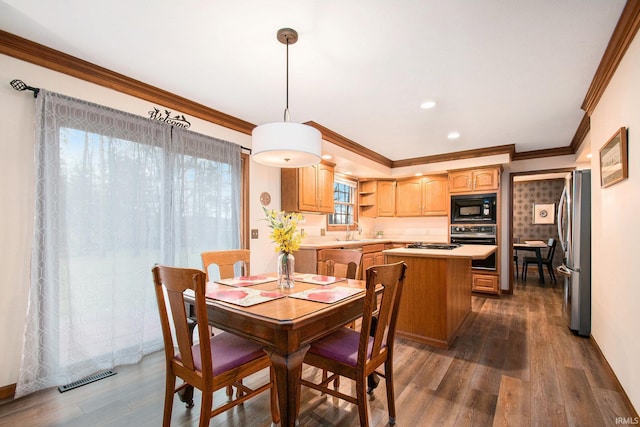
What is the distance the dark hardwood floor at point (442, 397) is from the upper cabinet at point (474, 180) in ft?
8.19

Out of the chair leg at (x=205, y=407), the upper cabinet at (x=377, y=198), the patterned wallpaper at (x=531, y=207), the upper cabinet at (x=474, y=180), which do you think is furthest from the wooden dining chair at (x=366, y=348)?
the patterned wallpaper at (x=531, y=207)

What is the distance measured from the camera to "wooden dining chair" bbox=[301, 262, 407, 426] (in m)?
1.48

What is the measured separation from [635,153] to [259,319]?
236 centimetres

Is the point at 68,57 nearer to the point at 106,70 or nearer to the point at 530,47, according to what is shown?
the point at 106,70

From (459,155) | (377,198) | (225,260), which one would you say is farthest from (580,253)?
(225,260)

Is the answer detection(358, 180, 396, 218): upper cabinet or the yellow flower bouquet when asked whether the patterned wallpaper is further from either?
the yellow flower bouquet

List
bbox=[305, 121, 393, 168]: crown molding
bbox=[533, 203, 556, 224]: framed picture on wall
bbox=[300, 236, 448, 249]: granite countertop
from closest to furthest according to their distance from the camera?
1. bbox=[305, 121, 393, 168]: crown molding
2. bbox=[300, 236, 448, 249]: granite countertop
3. bbox=[533, 203, 556, 224]: framed picture on wall

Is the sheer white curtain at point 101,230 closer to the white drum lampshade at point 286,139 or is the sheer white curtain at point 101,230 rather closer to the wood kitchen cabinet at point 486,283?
the white drum lampshade at point 286,139

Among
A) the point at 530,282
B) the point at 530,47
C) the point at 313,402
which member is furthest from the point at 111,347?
the point at 530,282

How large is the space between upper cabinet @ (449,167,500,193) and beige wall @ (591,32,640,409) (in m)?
1.88

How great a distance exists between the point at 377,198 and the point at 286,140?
4444 millimetres

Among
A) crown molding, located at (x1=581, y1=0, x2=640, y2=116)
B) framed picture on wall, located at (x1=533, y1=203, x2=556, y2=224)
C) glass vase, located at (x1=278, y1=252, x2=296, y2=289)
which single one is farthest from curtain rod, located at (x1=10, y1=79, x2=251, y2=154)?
framed picture on wall, located at (x1=533, y1=203, x2=556, y2=224)

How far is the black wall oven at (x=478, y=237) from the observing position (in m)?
4.71

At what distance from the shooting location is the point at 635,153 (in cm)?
179
